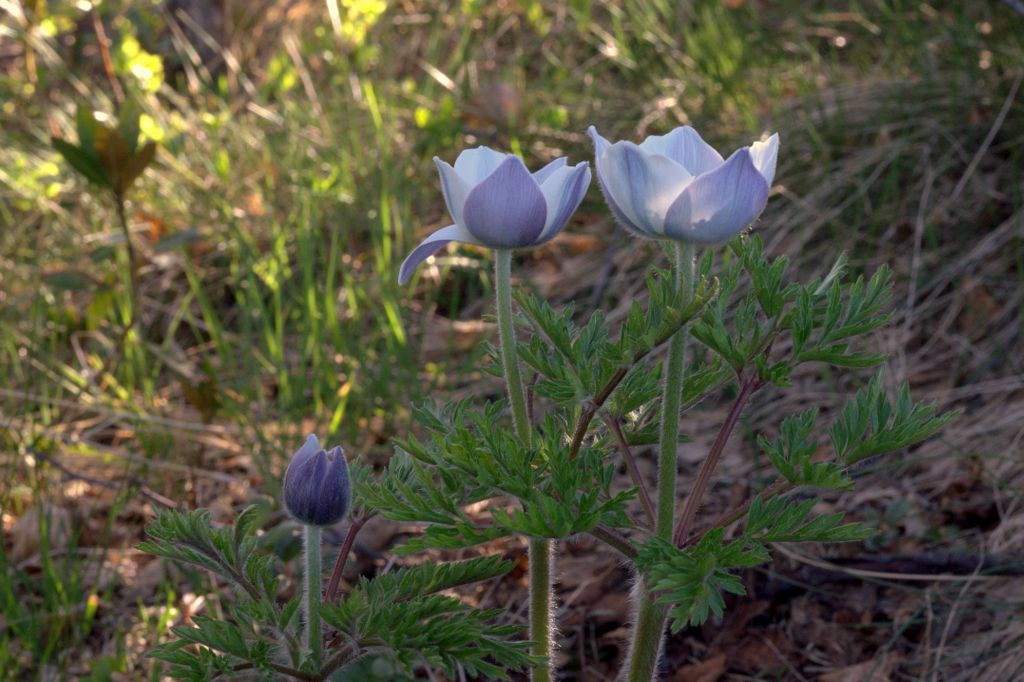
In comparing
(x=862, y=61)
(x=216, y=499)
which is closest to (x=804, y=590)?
(x=216, y=499)

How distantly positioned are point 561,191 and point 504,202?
87 millimetres

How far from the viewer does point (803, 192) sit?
336cm

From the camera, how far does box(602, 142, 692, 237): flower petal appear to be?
3.66 feet

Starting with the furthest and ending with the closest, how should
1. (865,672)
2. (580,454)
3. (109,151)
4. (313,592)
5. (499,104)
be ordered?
(499,104), (109,151), (865,672), (313,592), (580,454)

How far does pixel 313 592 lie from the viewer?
131 cm

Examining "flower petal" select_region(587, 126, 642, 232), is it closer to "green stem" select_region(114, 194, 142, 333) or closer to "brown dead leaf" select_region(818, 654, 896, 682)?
"brown dead leaf" select_region(818, 654, 896, 682)

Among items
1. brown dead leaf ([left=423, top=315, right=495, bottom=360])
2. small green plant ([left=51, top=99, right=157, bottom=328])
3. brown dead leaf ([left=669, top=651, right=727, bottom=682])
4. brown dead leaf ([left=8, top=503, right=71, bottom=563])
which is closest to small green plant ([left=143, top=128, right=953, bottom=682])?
brown dead leaf ([left=669, top=651, right=727, bottom=682])

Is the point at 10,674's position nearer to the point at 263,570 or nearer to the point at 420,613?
the point at 263,570

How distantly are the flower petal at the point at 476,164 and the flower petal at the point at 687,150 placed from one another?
191 millimetres

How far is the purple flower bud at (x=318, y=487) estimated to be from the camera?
128 centimetres

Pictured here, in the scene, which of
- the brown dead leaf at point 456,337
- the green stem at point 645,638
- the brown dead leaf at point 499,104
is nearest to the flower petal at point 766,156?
the green stem at point 645,638

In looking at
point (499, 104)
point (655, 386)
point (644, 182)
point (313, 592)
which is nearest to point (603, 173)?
point (644, 182)

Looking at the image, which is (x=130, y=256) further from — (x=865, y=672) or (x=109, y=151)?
(x=865, y=672)

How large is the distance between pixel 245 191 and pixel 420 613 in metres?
3.06
